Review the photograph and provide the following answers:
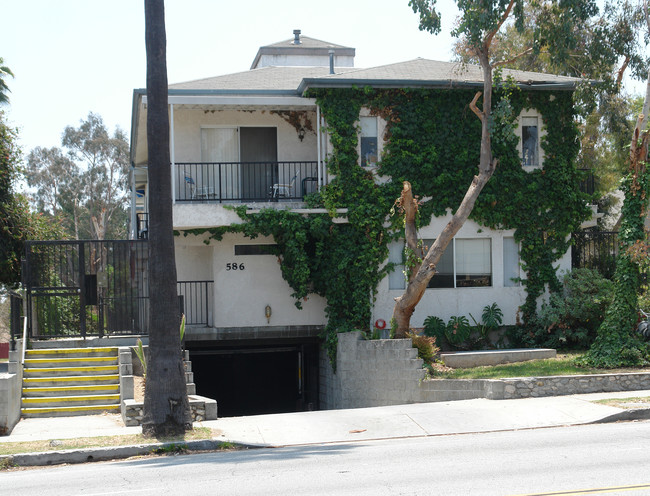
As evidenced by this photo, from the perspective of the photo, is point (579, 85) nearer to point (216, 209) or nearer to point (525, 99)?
point (525, 99)

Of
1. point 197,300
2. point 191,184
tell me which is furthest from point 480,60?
point 197,300

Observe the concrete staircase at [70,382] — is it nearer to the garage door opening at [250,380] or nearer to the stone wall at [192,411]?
the stone wall at [192,411]

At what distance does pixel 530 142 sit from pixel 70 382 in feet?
43.5

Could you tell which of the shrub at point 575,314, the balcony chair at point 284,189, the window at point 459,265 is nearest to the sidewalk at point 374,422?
the shrub at point 575,314

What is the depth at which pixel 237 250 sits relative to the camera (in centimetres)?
2084

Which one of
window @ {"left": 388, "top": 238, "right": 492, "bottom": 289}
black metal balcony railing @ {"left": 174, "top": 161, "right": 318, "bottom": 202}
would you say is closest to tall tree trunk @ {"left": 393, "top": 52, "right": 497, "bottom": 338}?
window @ {"left": 388, "top": 238, "right": 492, "bottom": 289}

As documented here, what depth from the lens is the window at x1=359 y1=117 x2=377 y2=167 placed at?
20.4m

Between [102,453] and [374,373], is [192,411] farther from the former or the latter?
[374,373]

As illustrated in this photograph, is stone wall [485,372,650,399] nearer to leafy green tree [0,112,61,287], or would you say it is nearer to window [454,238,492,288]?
window [454,238,492,288]

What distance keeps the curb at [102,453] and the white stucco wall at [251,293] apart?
8542 millimetres

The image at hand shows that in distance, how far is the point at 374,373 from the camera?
59.3 ft

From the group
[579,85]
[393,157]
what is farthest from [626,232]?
[393,157]

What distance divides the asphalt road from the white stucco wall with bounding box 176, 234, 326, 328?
28.7 feet

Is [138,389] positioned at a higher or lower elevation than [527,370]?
lower
